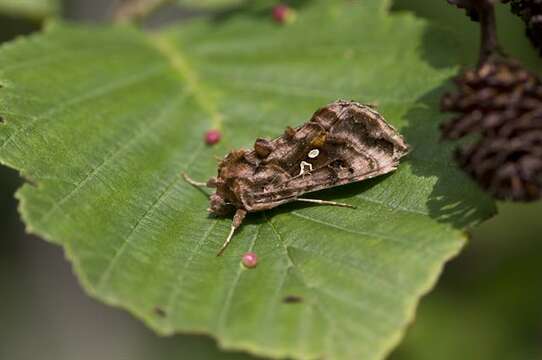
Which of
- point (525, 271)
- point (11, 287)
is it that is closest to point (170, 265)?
point (525, 271)

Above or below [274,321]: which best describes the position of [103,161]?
above

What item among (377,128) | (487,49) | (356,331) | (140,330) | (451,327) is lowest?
(140,330)

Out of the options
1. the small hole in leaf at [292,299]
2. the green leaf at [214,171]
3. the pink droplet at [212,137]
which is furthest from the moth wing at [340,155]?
the small hole in leaf at [292,299]

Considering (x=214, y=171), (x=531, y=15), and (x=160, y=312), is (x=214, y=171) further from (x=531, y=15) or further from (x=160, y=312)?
(x=531, y=15)

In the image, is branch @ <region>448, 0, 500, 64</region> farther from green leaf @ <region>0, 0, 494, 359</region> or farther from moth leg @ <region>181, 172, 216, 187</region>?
moth leg @ <region>181, 172, 216, 187</region>

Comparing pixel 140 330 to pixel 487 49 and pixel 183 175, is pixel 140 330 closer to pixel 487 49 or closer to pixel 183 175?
pixel 183 175

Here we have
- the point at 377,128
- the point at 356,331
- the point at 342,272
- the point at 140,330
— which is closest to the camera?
the point at 356,331

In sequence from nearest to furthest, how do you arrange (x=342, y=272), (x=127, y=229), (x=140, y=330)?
(x=342, y=272) < (x=127, y=229) < (x=140, y=330)

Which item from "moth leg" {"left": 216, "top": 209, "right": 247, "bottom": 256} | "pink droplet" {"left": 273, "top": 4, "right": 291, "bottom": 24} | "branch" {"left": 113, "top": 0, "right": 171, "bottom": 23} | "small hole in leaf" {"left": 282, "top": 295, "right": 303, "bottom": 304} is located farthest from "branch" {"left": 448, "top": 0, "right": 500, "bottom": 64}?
"branch" {"left": 113, "top": 0, "right": 171, "bottom": 23}
